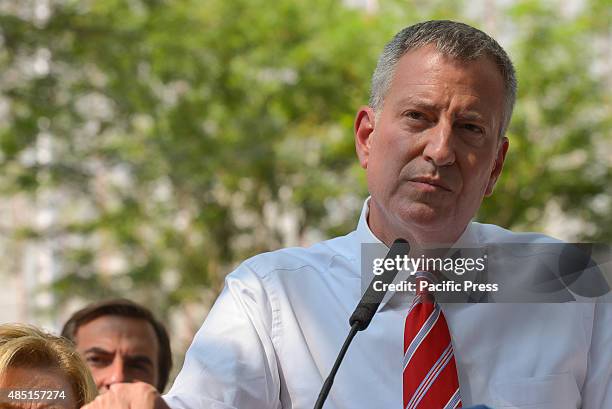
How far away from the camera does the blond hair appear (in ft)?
9.56

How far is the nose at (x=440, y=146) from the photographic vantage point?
246cm

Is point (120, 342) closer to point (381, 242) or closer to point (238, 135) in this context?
point (381, 242)

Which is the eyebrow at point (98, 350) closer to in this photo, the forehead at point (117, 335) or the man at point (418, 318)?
the forehead at point (117, 335)

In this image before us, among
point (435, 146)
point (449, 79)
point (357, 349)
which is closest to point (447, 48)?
point (449, 79)

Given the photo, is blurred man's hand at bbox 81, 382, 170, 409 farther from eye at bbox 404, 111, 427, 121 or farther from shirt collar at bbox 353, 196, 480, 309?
eye at bbox 404, 111, 427, 121

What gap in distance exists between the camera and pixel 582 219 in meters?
Result: 13.4

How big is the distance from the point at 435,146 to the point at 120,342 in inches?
96.9

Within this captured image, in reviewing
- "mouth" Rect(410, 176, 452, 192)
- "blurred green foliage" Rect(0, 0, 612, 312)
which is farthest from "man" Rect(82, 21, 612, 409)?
"blurred green foliage" Rect(0, 0, 612, 312)

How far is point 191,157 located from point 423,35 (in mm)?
10073

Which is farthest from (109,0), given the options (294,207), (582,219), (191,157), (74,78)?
(582,219)

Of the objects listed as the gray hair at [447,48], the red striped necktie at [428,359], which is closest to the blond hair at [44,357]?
the red striped necktie at [428,359]

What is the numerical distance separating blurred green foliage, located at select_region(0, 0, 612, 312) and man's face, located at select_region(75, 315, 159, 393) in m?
6.83

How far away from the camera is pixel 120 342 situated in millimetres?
4605

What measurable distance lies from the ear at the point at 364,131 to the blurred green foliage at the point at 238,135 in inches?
346
